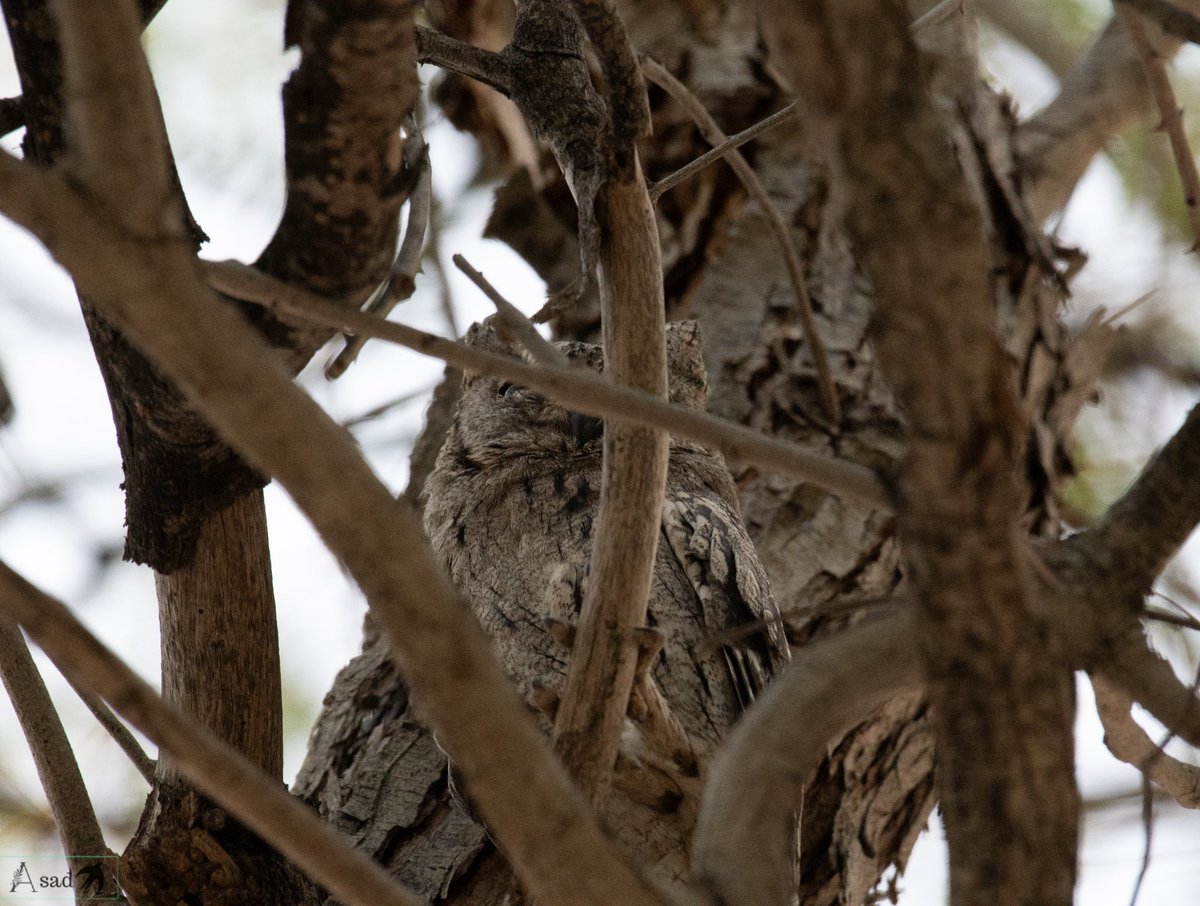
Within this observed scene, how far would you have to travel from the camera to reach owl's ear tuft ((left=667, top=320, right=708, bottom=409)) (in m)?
3.08

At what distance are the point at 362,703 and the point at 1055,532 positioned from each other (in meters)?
1.96

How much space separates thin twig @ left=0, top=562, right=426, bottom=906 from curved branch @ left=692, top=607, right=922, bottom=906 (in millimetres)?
289

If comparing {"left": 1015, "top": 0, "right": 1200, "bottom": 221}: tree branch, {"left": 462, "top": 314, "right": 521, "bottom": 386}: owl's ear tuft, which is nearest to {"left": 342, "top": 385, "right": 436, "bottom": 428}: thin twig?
{"left": 462, "top": 314, "right": 521, "bottom": 386}: owl's ear tuft

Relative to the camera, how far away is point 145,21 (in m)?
1.85

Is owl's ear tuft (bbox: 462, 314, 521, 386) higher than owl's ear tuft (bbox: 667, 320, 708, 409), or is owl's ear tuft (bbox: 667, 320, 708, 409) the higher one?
owl's ear tuft (bbox: 462, 314, 521, 386)

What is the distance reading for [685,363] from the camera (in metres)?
3.09

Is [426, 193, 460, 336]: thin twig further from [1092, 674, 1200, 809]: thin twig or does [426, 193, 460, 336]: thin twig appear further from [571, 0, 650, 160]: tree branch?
[1092, 674, 1200, 809]: thin twig

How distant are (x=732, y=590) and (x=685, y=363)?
772 mm

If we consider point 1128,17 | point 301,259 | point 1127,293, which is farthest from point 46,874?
point 1127,293

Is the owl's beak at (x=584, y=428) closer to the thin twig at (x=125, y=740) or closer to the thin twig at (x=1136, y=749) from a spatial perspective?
the thin twig at (x=125, y=740)

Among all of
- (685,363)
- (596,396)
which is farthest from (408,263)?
(685,363)

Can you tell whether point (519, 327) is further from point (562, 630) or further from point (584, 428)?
point (584, 428)

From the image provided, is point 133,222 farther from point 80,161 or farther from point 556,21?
point 556,21

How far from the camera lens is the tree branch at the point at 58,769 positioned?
2096 millimetres
